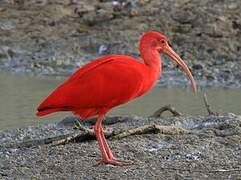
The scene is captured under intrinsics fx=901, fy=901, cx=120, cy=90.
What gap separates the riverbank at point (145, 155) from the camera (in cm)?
720

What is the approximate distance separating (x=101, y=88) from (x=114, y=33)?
10.6 m

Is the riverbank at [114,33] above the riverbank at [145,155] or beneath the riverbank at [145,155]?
beneath

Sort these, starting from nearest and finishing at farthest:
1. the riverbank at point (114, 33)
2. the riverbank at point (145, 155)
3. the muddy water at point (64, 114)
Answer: the riverbank at point (145, 155) → the muddy water at point (64, 114) → the riverbank at point (114, 33)

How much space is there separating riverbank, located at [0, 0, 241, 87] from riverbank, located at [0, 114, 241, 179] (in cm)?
620

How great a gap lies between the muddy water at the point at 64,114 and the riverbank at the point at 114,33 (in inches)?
31.8

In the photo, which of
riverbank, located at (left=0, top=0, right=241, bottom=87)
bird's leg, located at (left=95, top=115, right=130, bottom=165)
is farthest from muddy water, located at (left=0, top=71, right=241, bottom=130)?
bird's leg, located at (left=95, top=115, right=130, bottom=165)

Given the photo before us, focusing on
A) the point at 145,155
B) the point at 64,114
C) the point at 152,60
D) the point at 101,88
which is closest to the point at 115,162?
the point at 145,155

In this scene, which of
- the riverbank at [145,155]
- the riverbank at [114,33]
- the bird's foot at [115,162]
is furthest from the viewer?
the riverbank at [114,33]

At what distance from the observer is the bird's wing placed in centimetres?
743

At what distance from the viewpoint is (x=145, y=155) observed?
310 inches

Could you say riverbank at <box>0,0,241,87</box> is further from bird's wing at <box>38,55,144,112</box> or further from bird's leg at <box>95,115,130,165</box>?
bird's wing at <box>38,55,144,112</box>

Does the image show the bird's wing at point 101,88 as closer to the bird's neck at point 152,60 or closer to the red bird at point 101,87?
the red bird at point 101,87

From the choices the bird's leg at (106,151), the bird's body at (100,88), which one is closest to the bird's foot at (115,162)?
the bird's leg at (106,151)

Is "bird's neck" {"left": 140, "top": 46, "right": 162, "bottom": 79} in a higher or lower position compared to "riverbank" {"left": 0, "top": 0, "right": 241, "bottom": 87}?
Result: higher
